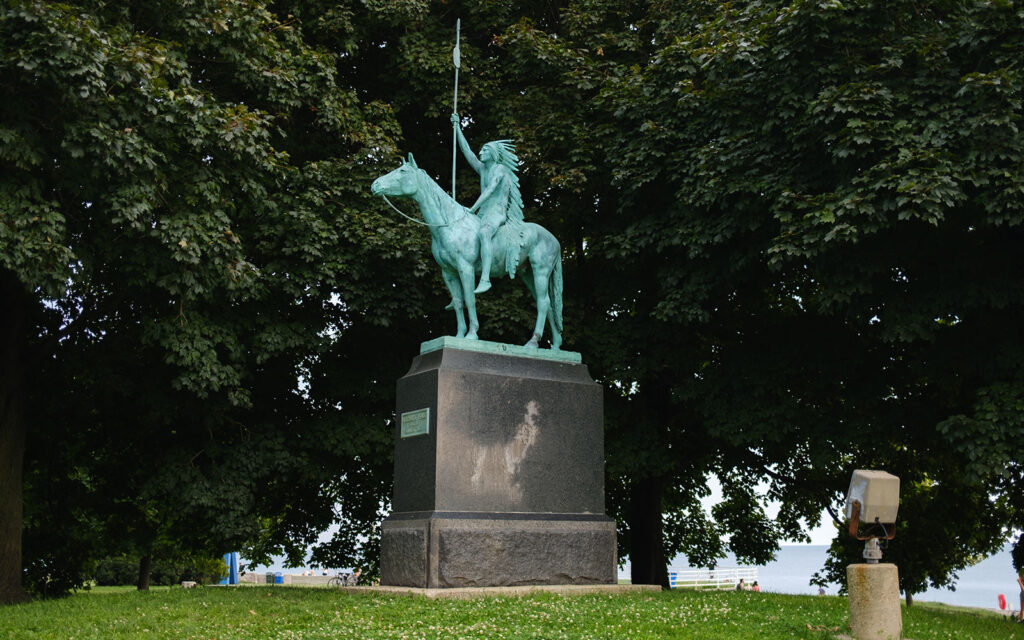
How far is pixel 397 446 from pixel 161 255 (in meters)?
5.60

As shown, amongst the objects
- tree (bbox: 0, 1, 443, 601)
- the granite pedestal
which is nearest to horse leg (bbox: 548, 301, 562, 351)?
the granite pedestal

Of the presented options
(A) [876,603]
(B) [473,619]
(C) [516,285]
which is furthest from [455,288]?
(A) [876,603]

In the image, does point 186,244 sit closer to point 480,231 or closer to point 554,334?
point 480,231

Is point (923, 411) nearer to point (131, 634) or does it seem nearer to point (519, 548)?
→ point (519, 548)

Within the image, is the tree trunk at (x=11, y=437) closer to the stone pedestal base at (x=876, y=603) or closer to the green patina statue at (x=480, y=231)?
the green patina statue at (x=480, y=231)

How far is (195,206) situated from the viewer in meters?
14.8

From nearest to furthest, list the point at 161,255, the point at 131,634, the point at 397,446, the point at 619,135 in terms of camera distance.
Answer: the point at 131,634, the point at 397,446, the point at 161,255, the point at 619,135

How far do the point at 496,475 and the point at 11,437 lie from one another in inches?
364

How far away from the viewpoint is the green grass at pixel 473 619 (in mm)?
8391

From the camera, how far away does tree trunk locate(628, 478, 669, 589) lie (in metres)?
19.1

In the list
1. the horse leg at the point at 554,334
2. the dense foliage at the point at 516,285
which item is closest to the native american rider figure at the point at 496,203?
the horse leg at the point at 554,334

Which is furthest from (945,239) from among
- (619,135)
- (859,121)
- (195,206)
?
(195,206)

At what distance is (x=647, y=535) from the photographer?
19234mm

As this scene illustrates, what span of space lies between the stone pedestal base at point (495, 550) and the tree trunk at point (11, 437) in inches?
303
